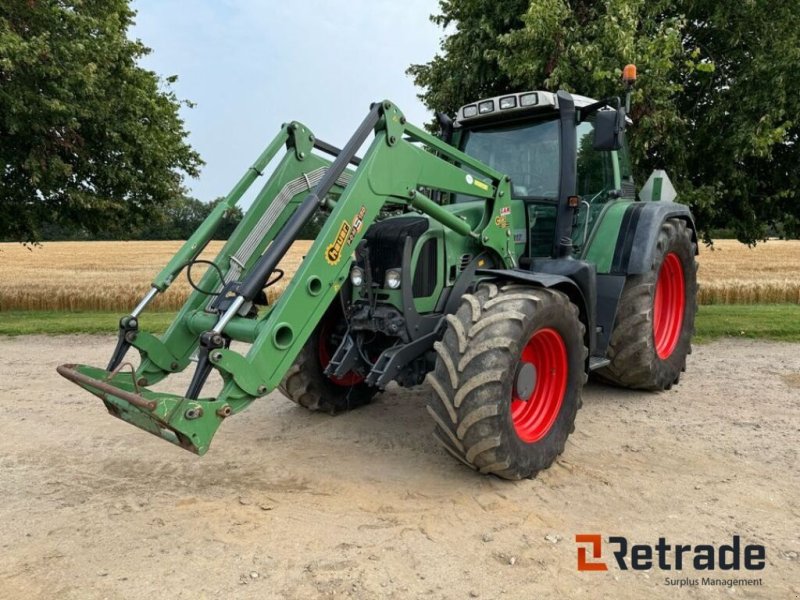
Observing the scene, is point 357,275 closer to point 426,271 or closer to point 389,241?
point 389,241

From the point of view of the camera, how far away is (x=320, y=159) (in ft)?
14.6

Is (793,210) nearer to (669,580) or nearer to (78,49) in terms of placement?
(669,580)

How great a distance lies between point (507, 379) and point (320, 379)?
1940mm

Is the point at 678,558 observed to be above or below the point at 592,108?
below

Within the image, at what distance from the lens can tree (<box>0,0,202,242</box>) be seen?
9.96 m

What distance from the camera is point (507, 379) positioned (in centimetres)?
347

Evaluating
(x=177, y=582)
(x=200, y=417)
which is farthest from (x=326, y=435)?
(x=177, y=582)

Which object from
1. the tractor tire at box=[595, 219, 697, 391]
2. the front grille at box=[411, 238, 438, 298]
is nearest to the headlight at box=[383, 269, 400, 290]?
the front grille at box=[411, 238, 438, 298]

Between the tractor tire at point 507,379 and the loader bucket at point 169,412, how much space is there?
47.9 inches

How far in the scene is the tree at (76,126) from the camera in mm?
9961

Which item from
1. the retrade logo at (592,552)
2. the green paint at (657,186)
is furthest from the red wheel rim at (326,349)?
the green paint at (657,186)

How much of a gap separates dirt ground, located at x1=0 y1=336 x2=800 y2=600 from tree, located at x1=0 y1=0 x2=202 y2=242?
6833 millimetres

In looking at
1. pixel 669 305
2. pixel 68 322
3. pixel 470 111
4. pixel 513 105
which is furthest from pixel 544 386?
pixel 68 322

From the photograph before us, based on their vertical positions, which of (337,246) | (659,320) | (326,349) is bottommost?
(326,349)
